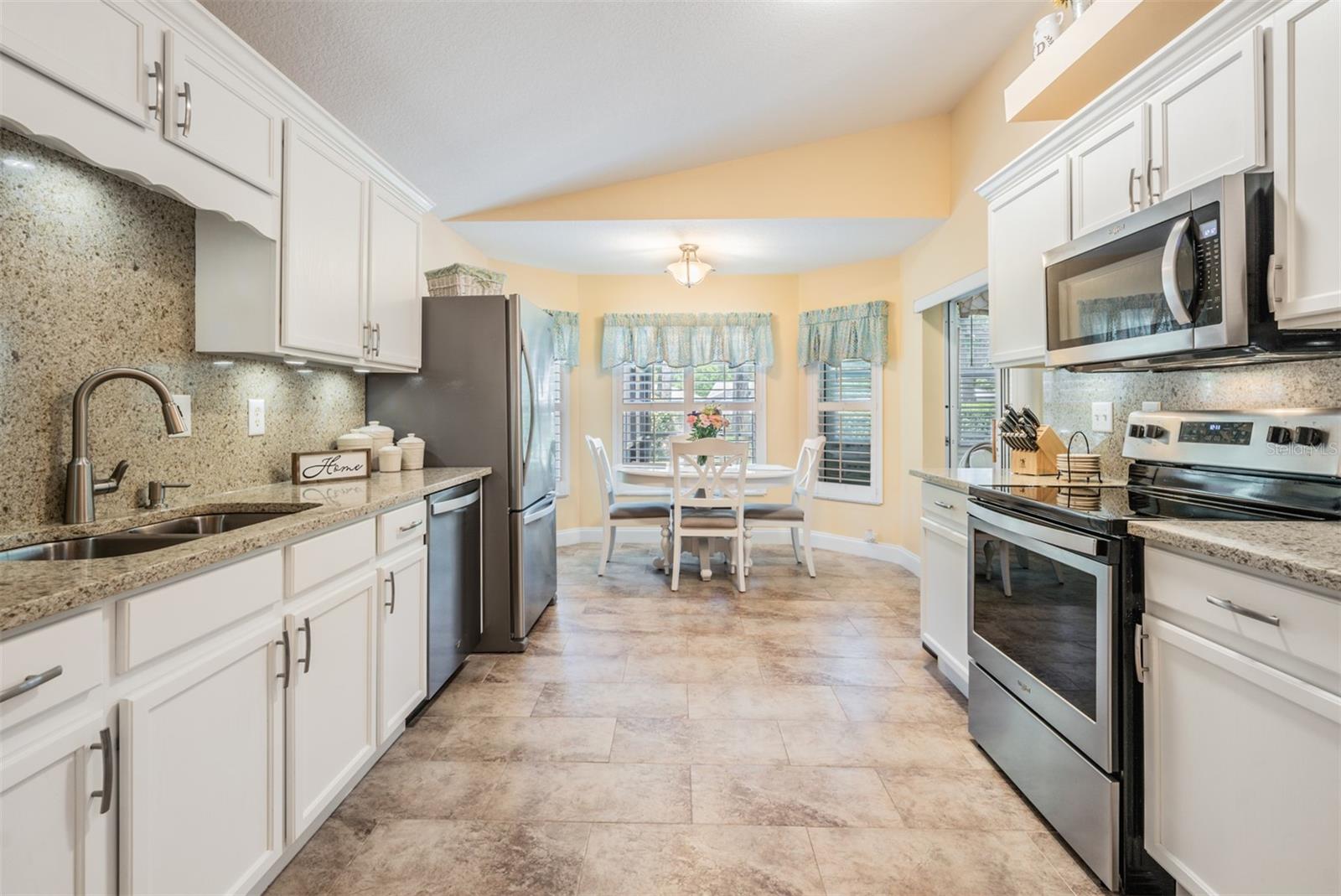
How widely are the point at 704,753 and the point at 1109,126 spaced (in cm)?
237

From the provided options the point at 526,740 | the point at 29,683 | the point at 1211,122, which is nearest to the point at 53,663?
the point at 29,683

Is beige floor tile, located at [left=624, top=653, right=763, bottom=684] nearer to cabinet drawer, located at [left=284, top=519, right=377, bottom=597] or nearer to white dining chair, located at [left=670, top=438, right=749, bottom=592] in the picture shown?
white dining chair, located at [left=670, top=438, right=749, bottom=592]

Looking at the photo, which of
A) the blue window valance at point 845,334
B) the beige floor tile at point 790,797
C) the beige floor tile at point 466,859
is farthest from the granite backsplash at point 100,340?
the blue window valance at point 845,334

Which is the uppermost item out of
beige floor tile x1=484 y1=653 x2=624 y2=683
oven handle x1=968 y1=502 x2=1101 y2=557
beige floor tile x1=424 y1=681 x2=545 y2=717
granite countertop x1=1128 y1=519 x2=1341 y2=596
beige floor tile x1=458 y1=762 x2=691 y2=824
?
granite countertop x1=1128 y1=519 x2=1341 y2=596

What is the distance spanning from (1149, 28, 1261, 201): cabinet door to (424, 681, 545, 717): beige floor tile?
8.79 feet

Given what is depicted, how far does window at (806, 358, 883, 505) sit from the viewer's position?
508 centimetres

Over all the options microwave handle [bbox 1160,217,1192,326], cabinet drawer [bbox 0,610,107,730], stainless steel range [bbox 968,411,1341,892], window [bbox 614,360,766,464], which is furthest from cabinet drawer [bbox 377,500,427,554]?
window [bbox 614,360,766,464]

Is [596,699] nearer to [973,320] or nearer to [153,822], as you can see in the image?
[153,822]

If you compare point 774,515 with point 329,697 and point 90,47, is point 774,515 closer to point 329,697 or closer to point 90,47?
point 329,697

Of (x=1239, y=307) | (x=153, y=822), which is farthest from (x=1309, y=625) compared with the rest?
(x=153, y=822)

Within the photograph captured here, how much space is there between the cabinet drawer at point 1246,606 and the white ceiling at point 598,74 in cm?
249

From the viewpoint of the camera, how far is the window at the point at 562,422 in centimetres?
551

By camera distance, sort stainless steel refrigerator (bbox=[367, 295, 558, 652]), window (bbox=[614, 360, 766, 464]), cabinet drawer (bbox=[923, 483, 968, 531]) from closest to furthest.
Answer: cabinet drawer (bbox=[923, 483, 968, 531]) → stainless steel refrigerator (bbox=[367, 295, 558, 652]) → window (bbox=[614, 360, 766, 464])

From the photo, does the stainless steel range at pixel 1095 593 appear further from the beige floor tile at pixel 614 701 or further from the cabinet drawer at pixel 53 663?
the cabinet drawer at pixel 53 663
